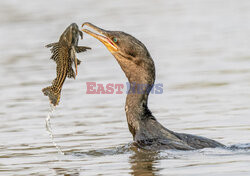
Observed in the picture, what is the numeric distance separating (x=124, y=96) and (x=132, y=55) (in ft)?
13.8

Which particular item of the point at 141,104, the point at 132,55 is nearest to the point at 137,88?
the point at 141,104

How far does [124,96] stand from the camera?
44.7 ft

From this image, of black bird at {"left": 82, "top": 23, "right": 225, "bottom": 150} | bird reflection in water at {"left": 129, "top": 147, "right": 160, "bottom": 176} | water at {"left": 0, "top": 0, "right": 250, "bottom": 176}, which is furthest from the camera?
black bird at {"left": 82, "top": 23, "right": 225, "bottom": 150}

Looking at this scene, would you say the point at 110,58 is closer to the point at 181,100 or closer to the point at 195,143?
the point at 181,100

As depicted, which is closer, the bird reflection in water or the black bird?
the bird reflection in water

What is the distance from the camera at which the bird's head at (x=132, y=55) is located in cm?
942

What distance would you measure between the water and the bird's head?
0.96 meters

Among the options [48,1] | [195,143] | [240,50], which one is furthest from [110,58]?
[48,1]

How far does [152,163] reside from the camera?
8.74 metres

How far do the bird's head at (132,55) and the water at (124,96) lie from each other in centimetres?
96

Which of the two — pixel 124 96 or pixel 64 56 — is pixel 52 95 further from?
pixel 124 96

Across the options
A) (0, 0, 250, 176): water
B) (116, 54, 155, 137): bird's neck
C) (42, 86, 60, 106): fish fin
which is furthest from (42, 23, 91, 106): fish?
(0, 0, 250, 176): water

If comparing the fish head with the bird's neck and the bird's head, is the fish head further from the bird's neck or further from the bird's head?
the bird's neck

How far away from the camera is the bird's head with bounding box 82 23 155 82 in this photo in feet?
30.9
